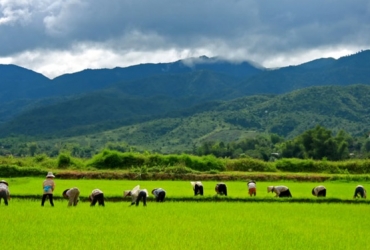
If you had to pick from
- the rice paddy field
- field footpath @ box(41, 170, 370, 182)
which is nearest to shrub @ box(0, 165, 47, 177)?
field footpath @ box(41, 170, 370, 182)

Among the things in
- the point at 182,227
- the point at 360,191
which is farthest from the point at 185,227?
the point at 360,191

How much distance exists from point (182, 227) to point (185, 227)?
0.08 metres

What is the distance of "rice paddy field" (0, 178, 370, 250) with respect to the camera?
1095 cm

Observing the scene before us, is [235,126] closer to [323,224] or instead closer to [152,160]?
[152,160]

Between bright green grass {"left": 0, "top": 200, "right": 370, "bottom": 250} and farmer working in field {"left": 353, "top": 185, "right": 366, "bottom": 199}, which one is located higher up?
farmer working in field {"left": 353, "top": 185, "right": 366, "bottom": 199}

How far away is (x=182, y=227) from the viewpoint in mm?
13281

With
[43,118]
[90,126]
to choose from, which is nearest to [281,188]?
[90,126]

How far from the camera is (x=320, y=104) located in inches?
4232

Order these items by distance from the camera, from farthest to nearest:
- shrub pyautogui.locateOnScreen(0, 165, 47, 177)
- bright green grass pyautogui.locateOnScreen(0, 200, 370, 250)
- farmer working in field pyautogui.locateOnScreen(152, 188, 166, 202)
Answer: shrub pyautogui.locateOnScreen(0, 165, 47, 177) → farmer working in field pyautogui.locateOnScreen(152, 188, 166, 202) → bright green grass pyautogui.locateOnScreen(0, 200, 370, 250)

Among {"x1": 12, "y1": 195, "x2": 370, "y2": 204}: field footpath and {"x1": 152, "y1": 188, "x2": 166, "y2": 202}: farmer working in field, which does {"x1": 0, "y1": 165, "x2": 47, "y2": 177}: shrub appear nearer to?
{"x1": 12, "y1": 195, "x2": 370, "y2": 204}: field footpath

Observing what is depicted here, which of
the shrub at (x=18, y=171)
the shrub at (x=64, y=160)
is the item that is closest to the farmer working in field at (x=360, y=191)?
the shrub at (x=18, y=171)

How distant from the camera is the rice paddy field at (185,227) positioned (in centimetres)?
1095

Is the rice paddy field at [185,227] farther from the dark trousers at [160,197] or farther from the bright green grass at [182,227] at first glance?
the dark trousers at [160,197]

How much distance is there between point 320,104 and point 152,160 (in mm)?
74290
